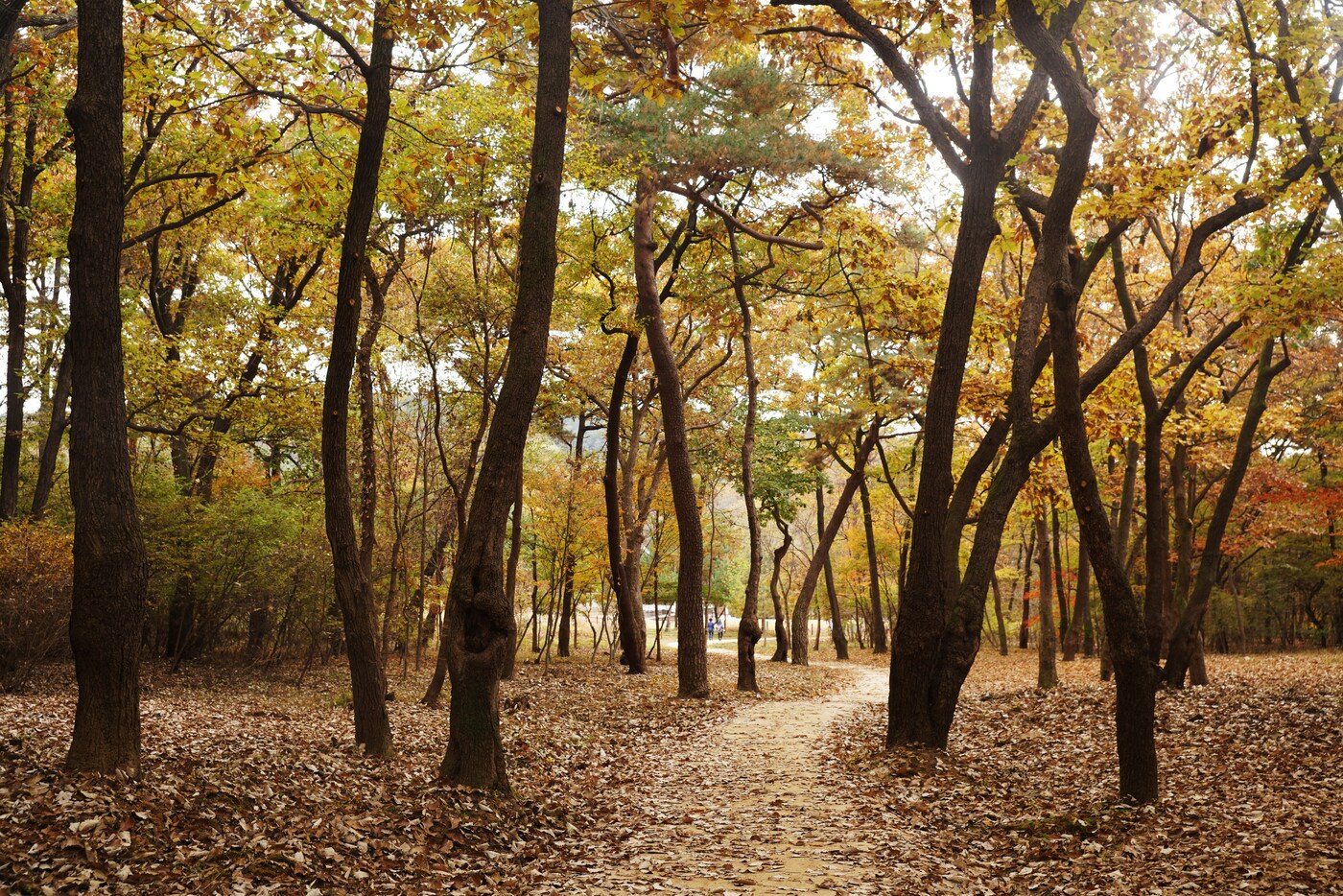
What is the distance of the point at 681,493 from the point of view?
1495 centimetres

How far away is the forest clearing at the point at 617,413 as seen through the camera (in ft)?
17.9

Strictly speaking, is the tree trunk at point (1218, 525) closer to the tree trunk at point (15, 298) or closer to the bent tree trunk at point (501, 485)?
the bent tree trunk at point (501, 485)

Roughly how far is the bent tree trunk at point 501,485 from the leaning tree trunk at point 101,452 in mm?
2126

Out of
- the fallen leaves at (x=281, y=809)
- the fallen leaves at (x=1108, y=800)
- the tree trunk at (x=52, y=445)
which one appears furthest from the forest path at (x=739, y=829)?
the tree trunk at (x=52, y=445)

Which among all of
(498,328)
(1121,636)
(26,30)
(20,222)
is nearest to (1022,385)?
(1121,636)

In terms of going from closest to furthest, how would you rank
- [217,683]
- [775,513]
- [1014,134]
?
[1014,134]
[217,683]
[775,513]

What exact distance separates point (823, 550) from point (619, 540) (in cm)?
715

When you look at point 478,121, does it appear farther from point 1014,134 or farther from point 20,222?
point 20,222

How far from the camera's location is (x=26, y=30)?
12.5 m

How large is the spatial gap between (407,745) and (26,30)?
39.2ft

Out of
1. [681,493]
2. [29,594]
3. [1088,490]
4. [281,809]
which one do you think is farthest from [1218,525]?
[29,594]

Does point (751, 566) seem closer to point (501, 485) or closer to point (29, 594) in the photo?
point (501, 485)

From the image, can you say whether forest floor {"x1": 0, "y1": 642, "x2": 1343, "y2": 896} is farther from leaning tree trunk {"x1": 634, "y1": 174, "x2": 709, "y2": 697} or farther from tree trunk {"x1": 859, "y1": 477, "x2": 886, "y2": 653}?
tree trunk {"x1": 859, "y1": 477, "x2": 886, "y2": 653}

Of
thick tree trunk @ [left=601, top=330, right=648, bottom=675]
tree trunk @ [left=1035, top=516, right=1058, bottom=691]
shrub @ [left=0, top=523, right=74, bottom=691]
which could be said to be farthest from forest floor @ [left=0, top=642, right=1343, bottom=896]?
thick tree trunk @ [left=601, top=330, right=648, bottom=675]
